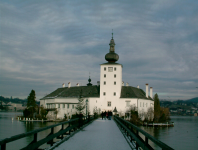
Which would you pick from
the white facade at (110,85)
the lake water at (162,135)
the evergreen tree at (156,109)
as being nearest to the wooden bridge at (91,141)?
the lake water at (162,135)

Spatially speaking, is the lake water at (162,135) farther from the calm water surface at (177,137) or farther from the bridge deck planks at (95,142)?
the bridge deck planks at (95,142)

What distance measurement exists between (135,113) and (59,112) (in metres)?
25.4

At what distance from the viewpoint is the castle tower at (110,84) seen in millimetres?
73750

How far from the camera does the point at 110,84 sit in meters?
73.9

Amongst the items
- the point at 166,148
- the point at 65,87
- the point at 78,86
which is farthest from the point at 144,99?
the point at 166,148

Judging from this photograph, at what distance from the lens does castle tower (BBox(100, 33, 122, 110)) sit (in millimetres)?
73750

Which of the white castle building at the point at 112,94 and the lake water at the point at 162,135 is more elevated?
the white castle building at the point at 112,94

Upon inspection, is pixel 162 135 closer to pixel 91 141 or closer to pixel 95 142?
pixel 91 141

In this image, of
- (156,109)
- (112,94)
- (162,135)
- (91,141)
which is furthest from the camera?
(156,109)

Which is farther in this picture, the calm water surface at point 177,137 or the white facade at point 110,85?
the white facade at point 110,85

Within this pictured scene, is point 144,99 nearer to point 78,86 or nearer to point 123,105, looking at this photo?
point 123,105

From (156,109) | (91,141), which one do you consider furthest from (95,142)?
(156,109)

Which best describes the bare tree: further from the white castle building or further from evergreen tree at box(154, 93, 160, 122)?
evergreen tree at box(154, 93, 160, 122)

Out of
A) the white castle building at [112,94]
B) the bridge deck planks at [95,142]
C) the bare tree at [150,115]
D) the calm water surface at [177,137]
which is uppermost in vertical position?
the white castle building at [112,94]
